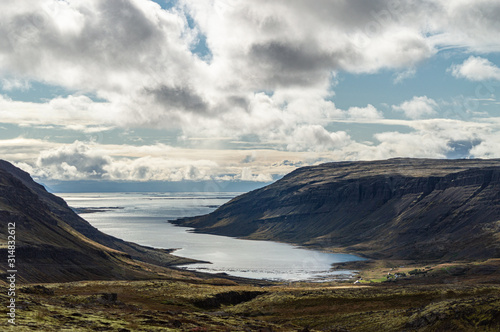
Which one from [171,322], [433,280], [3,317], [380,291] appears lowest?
[433,280]

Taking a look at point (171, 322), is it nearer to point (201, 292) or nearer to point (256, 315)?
point (256, 315)

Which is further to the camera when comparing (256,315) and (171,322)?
(256,315)

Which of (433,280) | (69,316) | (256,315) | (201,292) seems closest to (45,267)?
(201,292)

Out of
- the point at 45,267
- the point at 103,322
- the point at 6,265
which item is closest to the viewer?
the point at 103,322

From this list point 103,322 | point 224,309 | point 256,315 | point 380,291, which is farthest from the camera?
point 380,291

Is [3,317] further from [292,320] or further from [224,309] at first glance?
[224,309]

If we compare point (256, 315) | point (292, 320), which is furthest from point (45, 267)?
point (292, 320)

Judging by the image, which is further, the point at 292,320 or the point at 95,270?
the point at 95,270

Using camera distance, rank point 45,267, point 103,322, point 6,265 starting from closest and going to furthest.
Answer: point 103,322 → point 6,265 → point 45,267

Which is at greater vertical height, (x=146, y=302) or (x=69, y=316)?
(x=69, y=316)
